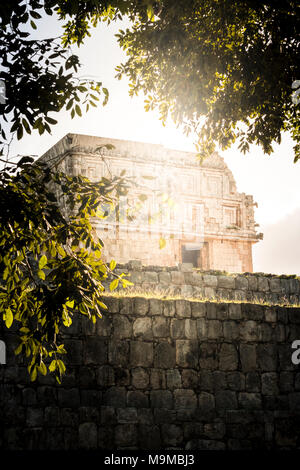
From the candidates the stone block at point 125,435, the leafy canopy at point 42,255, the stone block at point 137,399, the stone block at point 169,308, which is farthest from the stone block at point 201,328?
the leafy canopy at point 42,255

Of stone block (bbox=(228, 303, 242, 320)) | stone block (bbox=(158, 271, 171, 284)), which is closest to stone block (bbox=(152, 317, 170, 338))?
stone block (bbox=(228, 303, 242, 320))

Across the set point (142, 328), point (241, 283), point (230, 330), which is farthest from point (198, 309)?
point (241, 283)

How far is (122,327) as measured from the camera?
815 centimetres

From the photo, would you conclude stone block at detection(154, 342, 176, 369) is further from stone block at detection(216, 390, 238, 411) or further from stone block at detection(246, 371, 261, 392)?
stone block at detection(246, 371, 261, 392)

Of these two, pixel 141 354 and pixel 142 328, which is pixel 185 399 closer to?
pixel 141 354

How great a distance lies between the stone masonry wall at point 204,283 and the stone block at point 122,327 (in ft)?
22.0

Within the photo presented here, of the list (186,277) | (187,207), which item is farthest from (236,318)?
(187,207)

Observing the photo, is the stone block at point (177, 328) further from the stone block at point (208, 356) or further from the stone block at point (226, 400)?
the stone block at point (226, 400)

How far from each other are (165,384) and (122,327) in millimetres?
1133

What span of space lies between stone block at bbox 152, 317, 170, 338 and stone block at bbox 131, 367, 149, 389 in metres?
0.61

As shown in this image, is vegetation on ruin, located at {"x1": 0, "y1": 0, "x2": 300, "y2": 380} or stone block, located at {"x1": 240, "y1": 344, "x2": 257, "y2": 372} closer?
vegetation on ruin, located at {"x1": 0, "y1": 0, "x2": 300, "y2": 380}

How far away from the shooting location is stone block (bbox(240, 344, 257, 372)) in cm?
867

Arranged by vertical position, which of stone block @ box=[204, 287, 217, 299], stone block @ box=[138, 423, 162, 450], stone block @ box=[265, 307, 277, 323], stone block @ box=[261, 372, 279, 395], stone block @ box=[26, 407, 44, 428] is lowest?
stone block @ box=[138, 423, 162, 450]

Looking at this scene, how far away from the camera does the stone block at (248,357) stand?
28.5 feet
